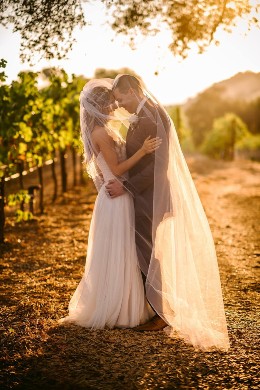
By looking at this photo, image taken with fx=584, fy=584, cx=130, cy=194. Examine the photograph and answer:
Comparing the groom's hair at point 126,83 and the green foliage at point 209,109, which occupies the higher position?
the green foliage at point 209,109

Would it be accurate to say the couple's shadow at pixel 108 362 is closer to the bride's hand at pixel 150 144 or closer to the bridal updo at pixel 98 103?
the bride's hand at pixel 150 144

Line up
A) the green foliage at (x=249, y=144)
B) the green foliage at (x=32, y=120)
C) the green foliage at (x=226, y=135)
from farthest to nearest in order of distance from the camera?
the green foliage at (x=249, y=144), the green foliage at (x=226, y=135), the green foliage at (x=32, y=120)

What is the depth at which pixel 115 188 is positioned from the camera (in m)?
5.02

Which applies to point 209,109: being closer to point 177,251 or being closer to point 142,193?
point 142,193

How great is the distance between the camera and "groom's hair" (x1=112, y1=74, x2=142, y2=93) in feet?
15.9

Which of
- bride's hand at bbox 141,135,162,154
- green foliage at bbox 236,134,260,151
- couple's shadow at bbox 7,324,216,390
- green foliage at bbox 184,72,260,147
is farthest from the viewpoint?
green foliage at bbox 184,72,260,147

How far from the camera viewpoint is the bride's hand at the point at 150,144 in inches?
189

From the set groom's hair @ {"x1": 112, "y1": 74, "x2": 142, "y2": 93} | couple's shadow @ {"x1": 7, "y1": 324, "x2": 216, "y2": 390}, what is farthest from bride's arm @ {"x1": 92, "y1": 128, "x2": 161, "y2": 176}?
couple's shadow @ {"x1": 7, "y1": 324, "x2": 216, "y2": 390}

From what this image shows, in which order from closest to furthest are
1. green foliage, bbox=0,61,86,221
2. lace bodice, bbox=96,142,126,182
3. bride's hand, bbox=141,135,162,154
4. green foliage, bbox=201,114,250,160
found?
bride's hand, bbox=141,135,162,154 < lace bodice, bbox=96,142,126,182 < green foliage, bbox=0,61,86,221 < green foliage, bbox=201,114,250,160

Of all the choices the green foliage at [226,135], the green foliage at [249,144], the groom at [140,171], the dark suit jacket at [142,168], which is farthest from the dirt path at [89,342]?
the green foliage at [249,144]

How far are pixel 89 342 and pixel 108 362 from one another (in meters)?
0.44

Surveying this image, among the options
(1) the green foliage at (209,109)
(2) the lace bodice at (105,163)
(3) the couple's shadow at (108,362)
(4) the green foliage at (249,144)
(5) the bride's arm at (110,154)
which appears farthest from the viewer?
(1) the green foliage at (209,109)

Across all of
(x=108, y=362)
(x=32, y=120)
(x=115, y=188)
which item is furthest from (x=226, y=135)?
(x=108, y=362)

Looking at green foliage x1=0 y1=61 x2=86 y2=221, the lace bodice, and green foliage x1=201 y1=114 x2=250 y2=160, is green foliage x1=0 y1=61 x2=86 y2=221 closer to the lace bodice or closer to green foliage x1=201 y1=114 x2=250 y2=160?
the lace bodice
